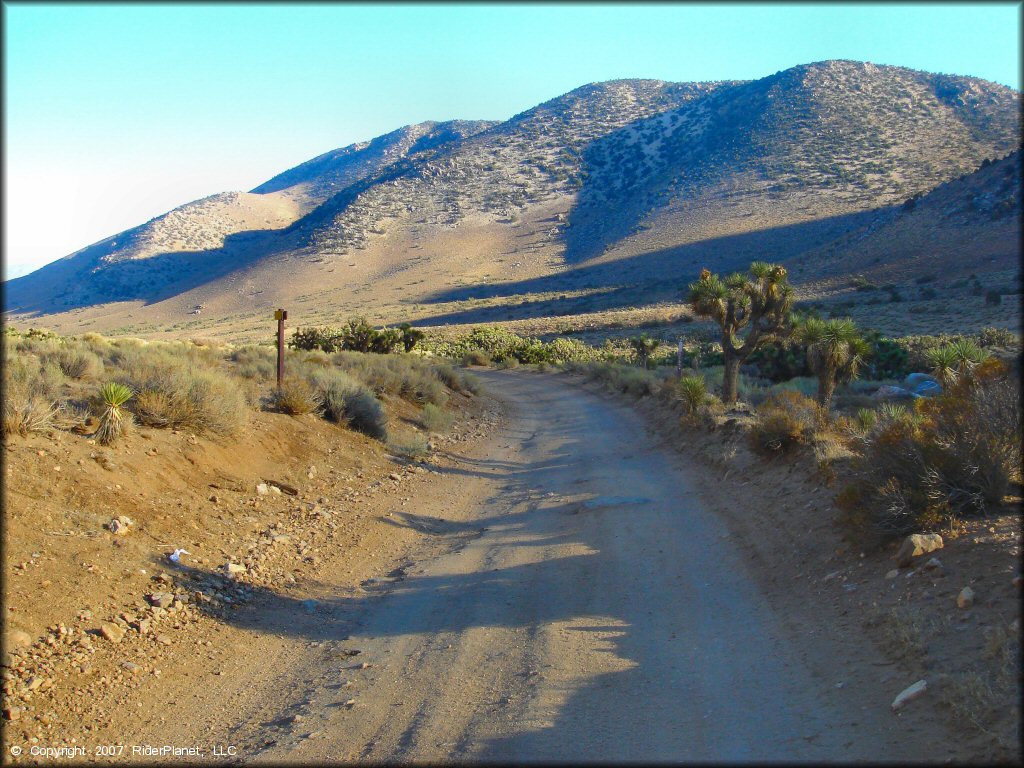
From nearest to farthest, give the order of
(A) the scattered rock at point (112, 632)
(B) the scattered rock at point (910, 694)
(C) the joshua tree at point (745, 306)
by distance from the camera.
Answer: (B) the scattered rock at point (910, 694), (A) the scattered rock at point (112, 632), (C) the joshua tree at point (745, 306)

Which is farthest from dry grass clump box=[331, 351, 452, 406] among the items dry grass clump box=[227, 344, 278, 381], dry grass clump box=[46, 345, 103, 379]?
dry grass clump box=[46, 345, 103, 379]

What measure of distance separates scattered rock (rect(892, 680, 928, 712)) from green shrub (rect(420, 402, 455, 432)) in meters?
15.5

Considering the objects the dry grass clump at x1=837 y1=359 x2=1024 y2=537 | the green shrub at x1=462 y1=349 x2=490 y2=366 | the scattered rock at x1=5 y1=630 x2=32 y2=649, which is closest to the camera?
the scattered rock at x1=5 y1=630 x2=32 y2=649

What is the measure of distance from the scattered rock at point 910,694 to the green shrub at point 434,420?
15.5 meters

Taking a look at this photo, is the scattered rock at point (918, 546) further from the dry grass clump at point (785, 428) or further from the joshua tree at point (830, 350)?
the joshua tree at point (830, 350)

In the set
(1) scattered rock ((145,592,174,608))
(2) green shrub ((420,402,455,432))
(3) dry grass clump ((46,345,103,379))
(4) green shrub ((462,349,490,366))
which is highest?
(3) dry grass clump ((46,345,103,379))

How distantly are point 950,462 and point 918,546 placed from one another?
42.3 inches

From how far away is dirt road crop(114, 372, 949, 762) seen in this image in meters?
5.05

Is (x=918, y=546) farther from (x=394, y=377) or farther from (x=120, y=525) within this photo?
(x=394, y=377)

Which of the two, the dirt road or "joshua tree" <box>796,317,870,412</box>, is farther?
"joshua tree" <box>796,317,870,412</box>

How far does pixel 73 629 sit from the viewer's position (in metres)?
6.32

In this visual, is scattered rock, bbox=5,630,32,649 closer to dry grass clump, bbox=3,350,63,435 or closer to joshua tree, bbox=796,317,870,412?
dry grass clump, bbox=3,350,63,435

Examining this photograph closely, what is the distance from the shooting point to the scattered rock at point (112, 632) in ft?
21.0

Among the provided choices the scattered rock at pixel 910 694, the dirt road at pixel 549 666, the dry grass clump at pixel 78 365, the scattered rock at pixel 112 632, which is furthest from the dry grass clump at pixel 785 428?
the dry grass clump at pixel 78 365
